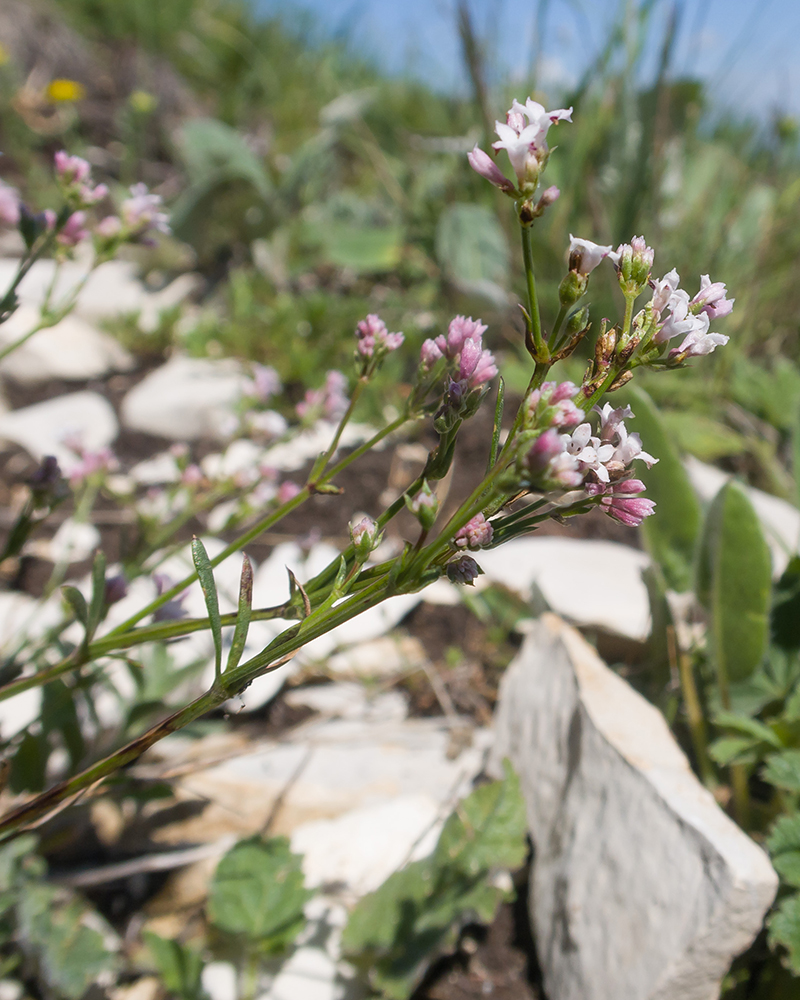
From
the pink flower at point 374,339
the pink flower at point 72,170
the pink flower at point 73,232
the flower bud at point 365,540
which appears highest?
the pink flower at point 72,170

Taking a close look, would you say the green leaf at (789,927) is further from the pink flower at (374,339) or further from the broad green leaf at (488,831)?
the pink flower at (374,339)

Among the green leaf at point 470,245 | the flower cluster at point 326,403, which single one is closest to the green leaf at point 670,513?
the flower cluster at point 326,403

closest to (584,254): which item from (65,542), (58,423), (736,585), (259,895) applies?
(736,585)

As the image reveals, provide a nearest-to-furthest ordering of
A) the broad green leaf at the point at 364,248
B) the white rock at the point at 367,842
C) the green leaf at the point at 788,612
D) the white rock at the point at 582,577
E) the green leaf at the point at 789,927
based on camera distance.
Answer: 1. the green leaf at the point at 789,927
2. the green leaf at the point at 788,612
3. the white rock at the point at 367,842
4. the white rock at the point at 582,577
5. the broad green leaf at the point at 364,248

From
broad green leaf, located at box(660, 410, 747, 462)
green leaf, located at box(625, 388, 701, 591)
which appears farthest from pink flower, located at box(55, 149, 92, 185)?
broad green leaf, located at box(660, 410, 747, 462)

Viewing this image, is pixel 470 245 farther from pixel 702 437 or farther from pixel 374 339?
pixel 374 339

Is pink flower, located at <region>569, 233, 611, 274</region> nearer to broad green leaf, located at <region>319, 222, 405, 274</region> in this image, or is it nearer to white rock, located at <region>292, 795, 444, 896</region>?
white rock, located at <region>292, 795, 444, 896</region>

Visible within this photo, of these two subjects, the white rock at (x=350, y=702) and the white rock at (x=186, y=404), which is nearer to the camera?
the white rock at (x=350, y=702)
